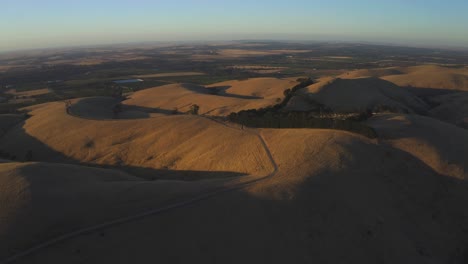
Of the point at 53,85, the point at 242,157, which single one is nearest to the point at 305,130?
the point at 242,157

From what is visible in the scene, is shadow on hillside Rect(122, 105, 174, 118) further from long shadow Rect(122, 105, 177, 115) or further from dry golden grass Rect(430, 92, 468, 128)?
dry golden grass Rect(430, 92, 468, 128)

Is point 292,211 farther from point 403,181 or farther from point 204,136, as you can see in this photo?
point 204,136

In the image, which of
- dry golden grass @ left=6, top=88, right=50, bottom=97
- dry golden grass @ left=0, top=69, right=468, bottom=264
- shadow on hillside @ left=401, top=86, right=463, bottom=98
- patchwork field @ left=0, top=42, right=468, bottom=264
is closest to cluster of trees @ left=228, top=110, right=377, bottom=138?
patchwork field @ left=0, top=42, right=468, bottom=264

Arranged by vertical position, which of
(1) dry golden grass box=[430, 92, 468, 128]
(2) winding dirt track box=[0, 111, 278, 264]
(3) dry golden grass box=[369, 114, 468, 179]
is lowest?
(1) dry golden grass box=[430, 92, 468, 128]

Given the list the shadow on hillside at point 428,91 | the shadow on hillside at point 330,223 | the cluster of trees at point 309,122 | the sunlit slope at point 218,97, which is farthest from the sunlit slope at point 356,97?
the shadow on hillside at point 330,223

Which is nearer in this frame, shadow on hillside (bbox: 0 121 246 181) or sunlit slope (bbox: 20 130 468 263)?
sunlit slope (bbox: 20 130 468 263)

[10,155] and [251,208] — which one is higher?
[251,208]

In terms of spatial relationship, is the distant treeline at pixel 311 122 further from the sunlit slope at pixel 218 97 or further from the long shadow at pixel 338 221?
the sunlit slope at pixel 218 97

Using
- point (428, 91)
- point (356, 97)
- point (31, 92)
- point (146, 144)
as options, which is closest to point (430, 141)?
point (146, 144)
